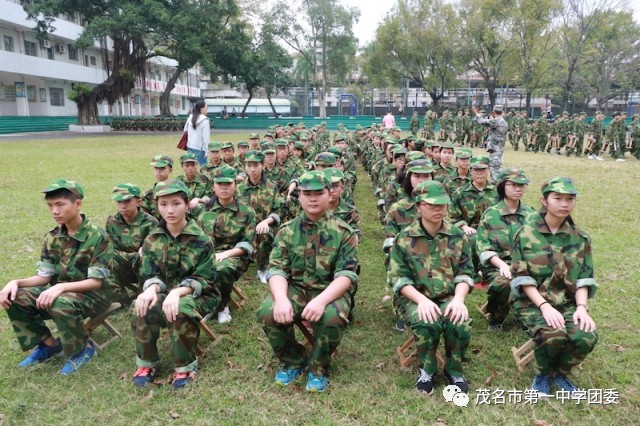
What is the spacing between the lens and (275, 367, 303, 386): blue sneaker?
134 inches

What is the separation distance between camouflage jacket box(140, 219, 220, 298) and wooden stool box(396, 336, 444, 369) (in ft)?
5.23

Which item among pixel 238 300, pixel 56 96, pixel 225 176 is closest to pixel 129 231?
pixel 225 176

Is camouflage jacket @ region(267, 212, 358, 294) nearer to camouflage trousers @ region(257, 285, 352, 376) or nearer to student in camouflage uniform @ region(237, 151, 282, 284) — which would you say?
camouflage trousers @ region(257, 285, 352, 376)

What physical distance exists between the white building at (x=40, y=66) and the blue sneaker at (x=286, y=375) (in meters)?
29.3

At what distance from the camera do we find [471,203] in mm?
5324

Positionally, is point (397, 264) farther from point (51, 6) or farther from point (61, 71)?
point (61, 71)

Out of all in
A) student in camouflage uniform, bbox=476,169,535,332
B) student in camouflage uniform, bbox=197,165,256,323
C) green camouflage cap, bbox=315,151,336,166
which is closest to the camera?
student in camouflage uniform, bbox=476,169,535,332

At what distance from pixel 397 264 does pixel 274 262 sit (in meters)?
0.91

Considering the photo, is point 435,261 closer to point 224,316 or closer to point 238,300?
point 224,316

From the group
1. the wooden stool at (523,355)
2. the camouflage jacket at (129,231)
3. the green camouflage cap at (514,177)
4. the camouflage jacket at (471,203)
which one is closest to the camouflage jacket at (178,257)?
the camouflage jacket at (129,231)

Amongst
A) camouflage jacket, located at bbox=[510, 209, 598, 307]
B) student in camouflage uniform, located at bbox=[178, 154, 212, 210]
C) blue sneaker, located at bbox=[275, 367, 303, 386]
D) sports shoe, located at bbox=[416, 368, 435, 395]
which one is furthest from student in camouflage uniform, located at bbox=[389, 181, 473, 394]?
student in camouflage uniform, located at bbox=[178, 154, 212, 210]

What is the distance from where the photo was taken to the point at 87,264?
3.59m

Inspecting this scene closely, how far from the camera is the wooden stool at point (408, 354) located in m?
3.50

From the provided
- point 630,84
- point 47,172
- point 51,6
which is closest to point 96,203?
point 47,172
